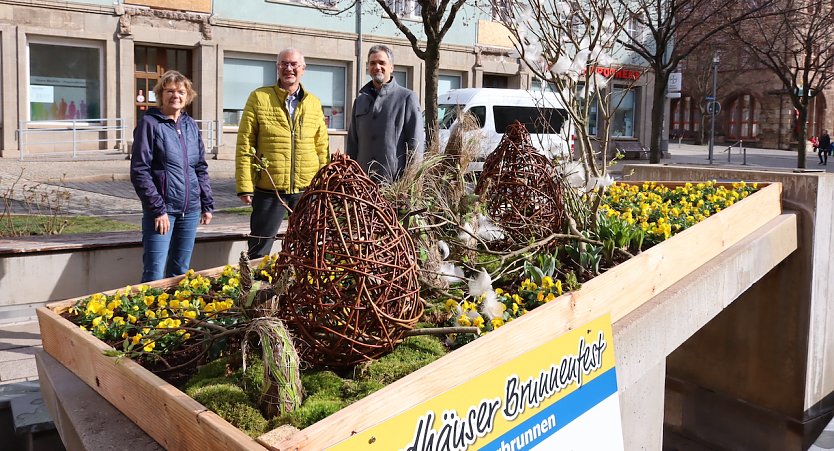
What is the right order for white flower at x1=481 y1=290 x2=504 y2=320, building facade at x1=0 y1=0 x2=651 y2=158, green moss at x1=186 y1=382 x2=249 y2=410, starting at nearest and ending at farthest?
green moss at x1=186 y1=382 x2=249 y2=410 → white flower at x1=481 y1=290 x2=504 y2=320 → building facade at x1=0 y1=0 x2=651 y2=158

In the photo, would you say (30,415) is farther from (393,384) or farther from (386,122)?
(386,122)

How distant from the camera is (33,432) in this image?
12.1 feet

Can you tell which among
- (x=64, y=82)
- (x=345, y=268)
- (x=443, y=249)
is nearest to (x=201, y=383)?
(x=345, y=268)

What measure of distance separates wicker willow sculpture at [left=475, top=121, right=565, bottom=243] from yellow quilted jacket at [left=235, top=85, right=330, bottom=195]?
144cm

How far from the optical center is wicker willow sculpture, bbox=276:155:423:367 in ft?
8.64

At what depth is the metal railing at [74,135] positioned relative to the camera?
20.0 metres

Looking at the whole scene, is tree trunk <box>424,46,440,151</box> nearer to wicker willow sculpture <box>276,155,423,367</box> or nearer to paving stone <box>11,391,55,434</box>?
paving stone <box>11,391,55,434</box>

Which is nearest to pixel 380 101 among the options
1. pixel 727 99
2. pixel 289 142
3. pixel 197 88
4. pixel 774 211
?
pixel 289 142

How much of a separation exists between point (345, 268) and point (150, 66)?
21604 mm

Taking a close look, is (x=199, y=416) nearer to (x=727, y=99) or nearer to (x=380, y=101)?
(x=380, y=101)

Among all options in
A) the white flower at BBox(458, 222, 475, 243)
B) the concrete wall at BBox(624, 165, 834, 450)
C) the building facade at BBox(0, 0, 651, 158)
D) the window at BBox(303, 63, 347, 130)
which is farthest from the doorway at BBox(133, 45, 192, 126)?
the white flower at BBox(458, 222, 475, 243)

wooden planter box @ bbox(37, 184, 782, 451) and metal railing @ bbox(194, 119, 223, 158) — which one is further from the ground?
metal railing @ bbox(194, 119, 223, 158)

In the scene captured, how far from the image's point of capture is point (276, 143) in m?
5.25

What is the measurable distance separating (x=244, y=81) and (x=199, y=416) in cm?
2192
